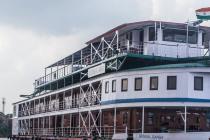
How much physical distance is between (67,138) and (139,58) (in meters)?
8.77

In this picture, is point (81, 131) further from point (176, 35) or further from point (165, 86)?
point (165, 86)

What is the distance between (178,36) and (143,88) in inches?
281

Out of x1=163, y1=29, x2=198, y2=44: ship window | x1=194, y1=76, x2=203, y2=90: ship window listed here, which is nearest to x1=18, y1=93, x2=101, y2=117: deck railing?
x1=163, y1=29, x2=198, y2=44: ship window

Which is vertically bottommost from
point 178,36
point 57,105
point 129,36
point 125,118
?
point 125,118

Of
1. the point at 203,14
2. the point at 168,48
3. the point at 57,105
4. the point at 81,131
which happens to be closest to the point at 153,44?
the point at 168,48

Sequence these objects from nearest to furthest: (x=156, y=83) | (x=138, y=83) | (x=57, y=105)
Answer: (x=156, y=83) < (x=138, y=83) < (x=57, y=105)

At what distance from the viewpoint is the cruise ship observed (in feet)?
100

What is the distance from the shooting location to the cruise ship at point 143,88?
3056 cm

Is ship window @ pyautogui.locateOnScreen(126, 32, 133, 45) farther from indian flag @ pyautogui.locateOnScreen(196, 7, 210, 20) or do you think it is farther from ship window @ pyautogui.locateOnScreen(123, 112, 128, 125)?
ship window @ pyautogui.locateOnScreen(123, 112, 128, 125)

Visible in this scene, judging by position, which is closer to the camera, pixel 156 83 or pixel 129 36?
pixel 156 83

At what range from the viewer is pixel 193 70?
3036cm

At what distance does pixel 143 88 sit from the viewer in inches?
1246

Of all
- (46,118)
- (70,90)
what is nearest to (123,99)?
(70,90)

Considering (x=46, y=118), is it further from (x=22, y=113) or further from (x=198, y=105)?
(x=198, y=105)
